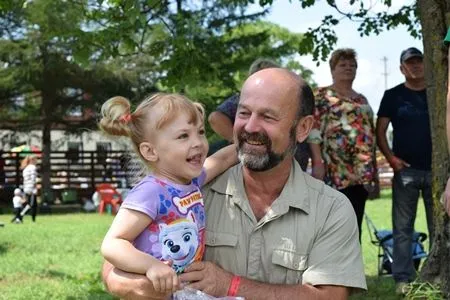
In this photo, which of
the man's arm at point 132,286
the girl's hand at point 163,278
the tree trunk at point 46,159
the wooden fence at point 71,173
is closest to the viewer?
the girl's hand at point 163,278

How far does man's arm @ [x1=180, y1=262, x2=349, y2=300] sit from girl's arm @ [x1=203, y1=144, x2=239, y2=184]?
0.40 metres

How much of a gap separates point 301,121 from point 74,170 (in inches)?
1152

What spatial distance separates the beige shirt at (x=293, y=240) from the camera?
3219mm

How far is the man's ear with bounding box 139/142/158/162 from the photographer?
3139 millimetres

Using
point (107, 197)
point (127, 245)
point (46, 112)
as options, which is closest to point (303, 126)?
point (127, 245)

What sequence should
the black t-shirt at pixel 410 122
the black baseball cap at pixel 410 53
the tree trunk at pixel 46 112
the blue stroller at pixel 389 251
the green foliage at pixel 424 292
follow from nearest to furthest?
1. the green foliage at pixel 424 292
2. the black baseball cap at pixel 410 53
3. the black t-shirt at pixel 410 122
4. the blue stroller at pixel 389 251
5. the tree trunk at pixel 46 112

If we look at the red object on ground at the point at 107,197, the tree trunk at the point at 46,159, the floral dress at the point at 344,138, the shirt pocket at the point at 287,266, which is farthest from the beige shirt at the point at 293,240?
the tree trunk at the point at 46,159

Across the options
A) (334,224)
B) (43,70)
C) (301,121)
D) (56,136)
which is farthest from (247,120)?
(56,136)

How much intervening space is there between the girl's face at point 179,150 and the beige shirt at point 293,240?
288 mm

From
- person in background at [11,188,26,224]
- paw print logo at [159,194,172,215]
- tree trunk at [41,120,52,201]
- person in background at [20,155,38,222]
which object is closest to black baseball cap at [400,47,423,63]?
paw print logo at [159,194,172,215]

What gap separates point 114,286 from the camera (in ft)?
10.2

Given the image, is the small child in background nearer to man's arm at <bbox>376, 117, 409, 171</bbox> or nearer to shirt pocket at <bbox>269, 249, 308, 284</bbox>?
man's arm at <bbox>376, 117, 409, 171</bbox>

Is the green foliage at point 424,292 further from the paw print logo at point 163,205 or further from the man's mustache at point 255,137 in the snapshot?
the paw print logo at point 163,205

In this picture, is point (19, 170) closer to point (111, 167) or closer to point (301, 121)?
point (111, 167)
